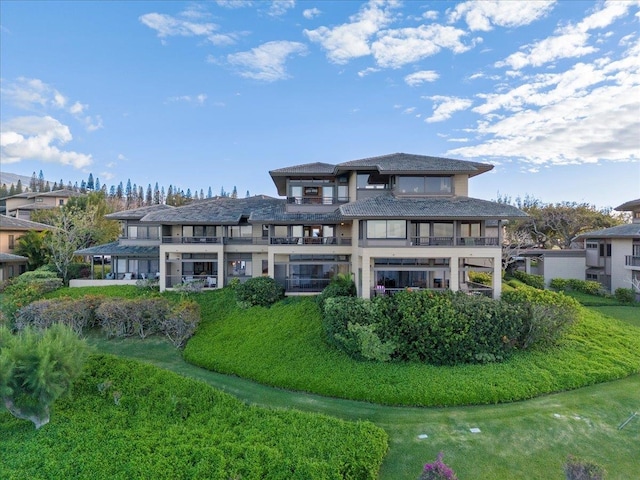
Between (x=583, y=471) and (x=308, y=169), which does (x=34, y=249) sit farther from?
(x=583, y=471)

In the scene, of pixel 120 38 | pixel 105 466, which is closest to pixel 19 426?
pixel 105 466

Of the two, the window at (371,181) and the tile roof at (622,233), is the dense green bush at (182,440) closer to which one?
the window at (371,181)

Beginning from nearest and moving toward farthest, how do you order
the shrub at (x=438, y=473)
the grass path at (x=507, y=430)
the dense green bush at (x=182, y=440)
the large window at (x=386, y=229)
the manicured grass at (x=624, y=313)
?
the shrub at (x=438, y=473), the dense green bush at (x=182, y=440), the grass path at (x=507, y=430), the large window at (x=386, y=229), the manicured grass at (x=624, y=313)

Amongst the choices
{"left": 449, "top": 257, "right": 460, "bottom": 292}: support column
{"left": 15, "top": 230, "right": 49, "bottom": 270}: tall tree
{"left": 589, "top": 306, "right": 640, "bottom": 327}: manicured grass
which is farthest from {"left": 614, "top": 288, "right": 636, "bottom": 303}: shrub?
{"left": 15, "top": 230, "right": 49, "bottom": 270}: tall tree

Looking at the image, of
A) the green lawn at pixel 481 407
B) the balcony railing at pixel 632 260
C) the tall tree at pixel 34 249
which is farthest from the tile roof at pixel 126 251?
the balcony railing at pixel 632 260

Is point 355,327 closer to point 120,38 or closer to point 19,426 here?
point 19,426

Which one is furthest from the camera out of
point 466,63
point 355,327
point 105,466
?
point 466,63

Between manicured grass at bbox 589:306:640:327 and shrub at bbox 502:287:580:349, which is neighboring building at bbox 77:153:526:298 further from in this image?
manicured grass at bbox 589:306:640:327
